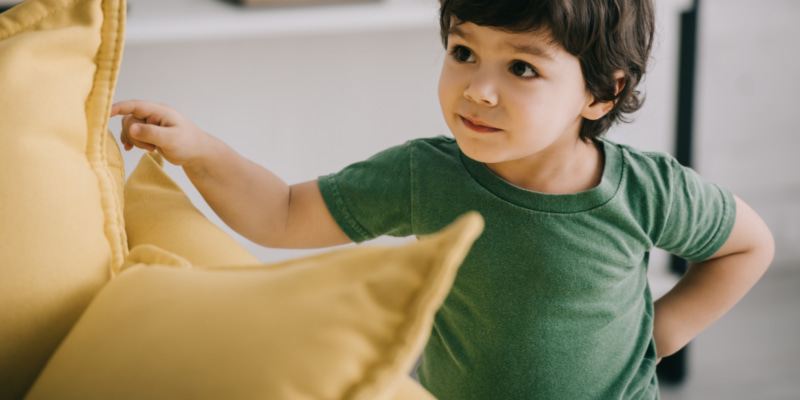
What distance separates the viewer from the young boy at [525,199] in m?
0.71

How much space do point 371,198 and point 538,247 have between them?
21 centimetres

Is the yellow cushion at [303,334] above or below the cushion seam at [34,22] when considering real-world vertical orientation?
below

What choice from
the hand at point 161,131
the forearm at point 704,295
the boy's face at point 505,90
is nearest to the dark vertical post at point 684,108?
the forearm at point 704,295

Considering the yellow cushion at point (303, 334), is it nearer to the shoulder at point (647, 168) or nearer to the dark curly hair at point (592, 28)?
the dark curly hair at point (592, 28)

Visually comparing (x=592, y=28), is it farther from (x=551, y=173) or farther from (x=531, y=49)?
Answer: (x=551, y=173)

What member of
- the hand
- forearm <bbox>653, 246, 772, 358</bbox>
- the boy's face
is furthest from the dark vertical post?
the hand

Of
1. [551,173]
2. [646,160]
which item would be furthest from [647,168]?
[551,173]

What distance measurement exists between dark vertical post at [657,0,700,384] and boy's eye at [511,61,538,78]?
35.6 inches

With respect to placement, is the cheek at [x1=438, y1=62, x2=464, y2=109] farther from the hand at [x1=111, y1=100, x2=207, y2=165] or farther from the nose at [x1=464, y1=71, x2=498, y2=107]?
the hand at [x1=111, y1=100, x2=207, y2=165]

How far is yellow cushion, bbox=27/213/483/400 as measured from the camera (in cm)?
34

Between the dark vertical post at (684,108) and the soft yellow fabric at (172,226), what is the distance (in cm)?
120

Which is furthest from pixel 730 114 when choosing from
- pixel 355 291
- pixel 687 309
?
pixel 355 291

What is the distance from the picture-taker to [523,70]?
2.32ft

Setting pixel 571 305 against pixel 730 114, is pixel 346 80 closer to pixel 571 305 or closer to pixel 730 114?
pixel 571 305
